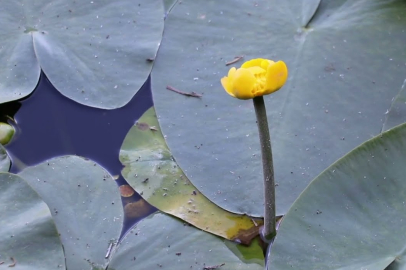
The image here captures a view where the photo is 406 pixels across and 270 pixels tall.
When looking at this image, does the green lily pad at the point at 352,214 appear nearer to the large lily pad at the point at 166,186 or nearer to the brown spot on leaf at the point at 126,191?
the large lily pad at the point at 166,186

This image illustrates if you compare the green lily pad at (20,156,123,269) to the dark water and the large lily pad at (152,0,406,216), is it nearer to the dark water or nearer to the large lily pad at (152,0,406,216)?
the dark water

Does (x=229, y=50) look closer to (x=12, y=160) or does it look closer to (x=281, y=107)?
(x=281, y=107)

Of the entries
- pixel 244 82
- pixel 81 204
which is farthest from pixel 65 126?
pixel 244 82

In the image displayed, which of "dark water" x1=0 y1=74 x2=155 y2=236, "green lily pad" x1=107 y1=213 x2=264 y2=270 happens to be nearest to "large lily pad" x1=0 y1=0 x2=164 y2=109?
"dark water" x1=0 y1=74 x2=155 y2=236

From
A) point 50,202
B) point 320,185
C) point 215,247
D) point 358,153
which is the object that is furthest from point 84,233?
point 358,153

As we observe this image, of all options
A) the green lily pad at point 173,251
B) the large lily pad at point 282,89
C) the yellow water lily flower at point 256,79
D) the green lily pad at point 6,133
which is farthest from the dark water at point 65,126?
the yellow water lily flower at point 256,79

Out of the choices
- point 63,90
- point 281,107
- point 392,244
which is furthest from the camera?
point 63,90
